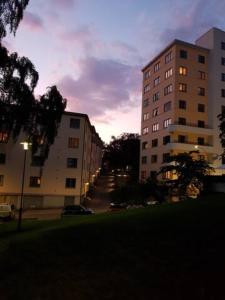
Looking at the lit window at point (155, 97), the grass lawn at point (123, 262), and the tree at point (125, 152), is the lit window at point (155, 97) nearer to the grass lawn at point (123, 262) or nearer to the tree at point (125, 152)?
the tree at point (125, 152)

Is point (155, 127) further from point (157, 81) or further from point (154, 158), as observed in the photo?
point (157, 81)

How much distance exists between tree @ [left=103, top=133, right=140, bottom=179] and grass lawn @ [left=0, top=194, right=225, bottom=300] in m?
82.2

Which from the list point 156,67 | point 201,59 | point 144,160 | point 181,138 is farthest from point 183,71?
point 144,160

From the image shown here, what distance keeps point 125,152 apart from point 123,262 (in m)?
94.1

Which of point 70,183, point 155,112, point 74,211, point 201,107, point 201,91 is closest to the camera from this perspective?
point 74,211

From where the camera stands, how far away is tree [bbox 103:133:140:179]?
102m

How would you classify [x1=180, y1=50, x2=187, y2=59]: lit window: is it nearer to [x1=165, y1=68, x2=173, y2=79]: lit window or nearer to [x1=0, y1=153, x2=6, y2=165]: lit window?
[x1=165, y1=68, x2=173, y2=79]: lit window

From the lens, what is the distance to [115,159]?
108188mm

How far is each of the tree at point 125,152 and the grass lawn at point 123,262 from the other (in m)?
82.2

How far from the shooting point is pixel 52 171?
185 feet

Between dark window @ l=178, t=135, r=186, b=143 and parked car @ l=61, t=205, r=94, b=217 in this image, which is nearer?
parked car @ l=61, t=205, r=94, b=217

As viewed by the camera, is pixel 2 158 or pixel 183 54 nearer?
pixel 2 158

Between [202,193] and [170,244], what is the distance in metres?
14.1

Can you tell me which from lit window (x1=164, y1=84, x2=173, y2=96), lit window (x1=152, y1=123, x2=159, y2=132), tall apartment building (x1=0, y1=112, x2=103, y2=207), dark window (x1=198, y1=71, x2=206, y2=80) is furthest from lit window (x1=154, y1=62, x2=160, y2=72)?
tall apartment building (x1=0, y1=112, x2=103, y2=207)
